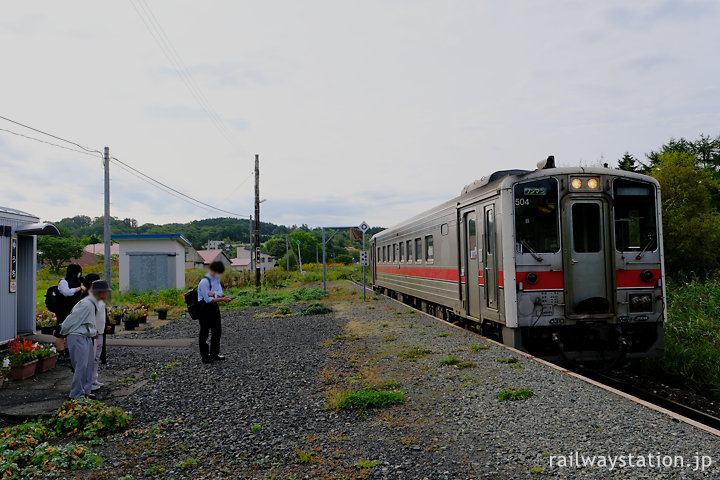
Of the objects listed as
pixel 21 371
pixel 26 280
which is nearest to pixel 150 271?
pixel 26 280

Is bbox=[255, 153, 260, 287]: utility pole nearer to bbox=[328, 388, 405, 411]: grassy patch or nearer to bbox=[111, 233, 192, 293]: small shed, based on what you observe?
bbox=[111, 233, 192, 293]: small shed

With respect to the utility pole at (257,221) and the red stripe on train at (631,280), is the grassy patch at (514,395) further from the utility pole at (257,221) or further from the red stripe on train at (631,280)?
the utility pole at (257,221)

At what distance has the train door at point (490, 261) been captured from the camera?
26.4 ft

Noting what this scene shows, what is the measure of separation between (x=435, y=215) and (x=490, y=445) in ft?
27.2

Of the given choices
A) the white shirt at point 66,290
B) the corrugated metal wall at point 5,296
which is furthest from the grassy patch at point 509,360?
the corrugated metal wall at point 5,296

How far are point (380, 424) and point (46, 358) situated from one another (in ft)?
17.9

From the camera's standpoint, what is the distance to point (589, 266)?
24.5 feet

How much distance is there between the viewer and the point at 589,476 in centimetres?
358

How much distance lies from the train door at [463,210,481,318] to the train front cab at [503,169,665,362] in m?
1.51

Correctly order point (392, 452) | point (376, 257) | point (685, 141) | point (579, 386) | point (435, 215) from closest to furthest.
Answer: point (392, 452) → point (579, 386) → point (435, 215) → point (376, 257) → point (685, 141)

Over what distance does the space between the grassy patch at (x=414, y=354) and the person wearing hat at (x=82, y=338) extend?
4377 mm

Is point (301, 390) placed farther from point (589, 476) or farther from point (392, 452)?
point (589, 476)

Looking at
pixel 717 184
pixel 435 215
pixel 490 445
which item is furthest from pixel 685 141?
pixel 490 445

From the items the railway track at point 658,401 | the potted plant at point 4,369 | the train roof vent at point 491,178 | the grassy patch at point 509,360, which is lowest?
the railway track at point 658,401
